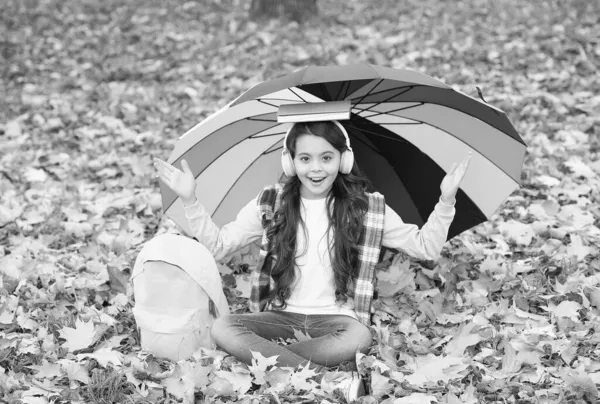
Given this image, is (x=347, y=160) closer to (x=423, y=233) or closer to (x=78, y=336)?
(x=423, y=233)

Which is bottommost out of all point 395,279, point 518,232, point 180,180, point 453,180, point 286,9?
point 395,279

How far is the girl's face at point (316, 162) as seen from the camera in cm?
309

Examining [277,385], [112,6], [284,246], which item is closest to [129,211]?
[284,246]

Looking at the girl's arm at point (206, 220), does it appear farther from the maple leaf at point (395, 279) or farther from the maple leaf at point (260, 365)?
the maple leaf at point (395, 279)

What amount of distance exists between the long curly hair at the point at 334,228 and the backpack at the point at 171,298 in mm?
312

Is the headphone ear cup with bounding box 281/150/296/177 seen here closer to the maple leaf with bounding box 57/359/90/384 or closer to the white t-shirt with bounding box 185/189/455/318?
the white t-shirt with bounding box 185/189/455/318

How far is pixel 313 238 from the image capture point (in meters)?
3.23

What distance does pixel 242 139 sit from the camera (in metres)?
3.49

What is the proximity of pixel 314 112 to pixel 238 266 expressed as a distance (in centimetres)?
134

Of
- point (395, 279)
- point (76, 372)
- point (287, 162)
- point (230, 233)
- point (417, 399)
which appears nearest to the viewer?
point (417, 399)

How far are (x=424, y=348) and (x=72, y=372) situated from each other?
4.69 ft

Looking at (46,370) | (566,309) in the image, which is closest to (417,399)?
(566,309)

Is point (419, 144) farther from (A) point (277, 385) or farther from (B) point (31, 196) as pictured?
(B) point (31, 196)

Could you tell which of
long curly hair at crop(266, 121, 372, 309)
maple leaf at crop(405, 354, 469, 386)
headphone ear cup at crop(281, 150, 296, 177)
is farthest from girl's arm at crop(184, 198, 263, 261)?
maple leaf at crop(405, 354, 469, 386)
